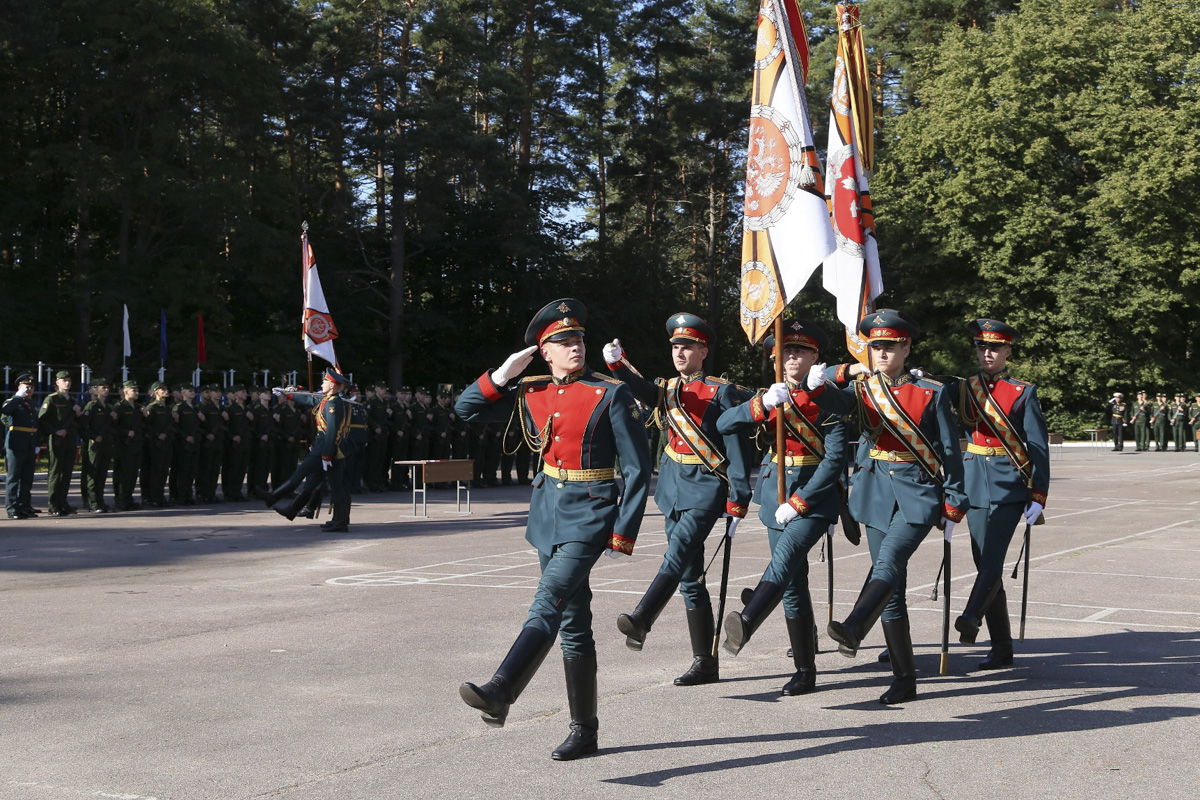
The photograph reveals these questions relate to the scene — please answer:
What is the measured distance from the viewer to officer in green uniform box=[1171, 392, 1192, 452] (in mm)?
48094

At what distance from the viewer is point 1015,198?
52.7m

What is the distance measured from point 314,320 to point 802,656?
1668 centimetres

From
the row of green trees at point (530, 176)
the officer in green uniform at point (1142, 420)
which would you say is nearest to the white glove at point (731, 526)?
the row of green trees at point (530, 176)

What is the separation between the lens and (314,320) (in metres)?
22.5

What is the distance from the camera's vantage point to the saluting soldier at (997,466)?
7.99 m

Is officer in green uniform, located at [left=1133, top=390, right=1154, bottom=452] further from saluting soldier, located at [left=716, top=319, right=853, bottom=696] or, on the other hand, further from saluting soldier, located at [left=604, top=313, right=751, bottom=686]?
saluting soldier, located at [left=604, top=313, right=751, bottom=686]

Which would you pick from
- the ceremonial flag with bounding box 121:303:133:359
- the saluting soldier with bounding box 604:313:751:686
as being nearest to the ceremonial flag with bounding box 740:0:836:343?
the saluting soldier with bounding box 604:313:751:686

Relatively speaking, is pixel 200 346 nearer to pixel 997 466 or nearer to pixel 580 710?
pixel 997 466

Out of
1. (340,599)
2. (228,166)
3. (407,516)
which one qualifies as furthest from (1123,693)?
(228,166)

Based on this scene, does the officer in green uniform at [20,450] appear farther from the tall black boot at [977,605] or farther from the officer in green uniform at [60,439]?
the tall black boot at [977,605]

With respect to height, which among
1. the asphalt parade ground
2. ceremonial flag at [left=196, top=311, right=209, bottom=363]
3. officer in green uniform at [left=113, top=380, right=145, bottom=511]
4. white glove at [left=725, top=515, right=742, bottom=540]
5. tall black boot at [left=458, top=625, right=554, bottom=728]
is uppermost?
ceremonial flag at [left=196, top=311, right=209, bottom=363]

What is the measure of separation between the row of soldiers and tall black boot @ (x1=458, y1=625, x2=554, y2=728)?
4653 cm

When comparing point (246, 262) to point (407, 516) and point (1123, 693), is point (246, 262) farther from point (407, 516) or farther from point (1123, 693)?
point (1123, 693)

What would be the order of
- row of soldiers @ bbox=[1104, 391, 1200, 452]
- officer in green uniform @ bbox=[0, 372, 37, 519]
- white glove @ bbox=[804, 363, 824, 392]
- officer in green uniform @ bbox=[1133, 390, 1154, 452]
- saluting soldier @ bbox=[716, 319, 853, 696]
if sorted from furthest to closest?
officer in green uniform @ bbox=[1133, 390, 1154, 452], row of soldiers @ bbox=[1104, 391, 1200, 452], officer in green uniform @ bbox=[0, 372, 37, 519], white glove @ bbox=[804, 363, 824, 392], saluting soldier @ bbox=[716, 319, 853, 696]
